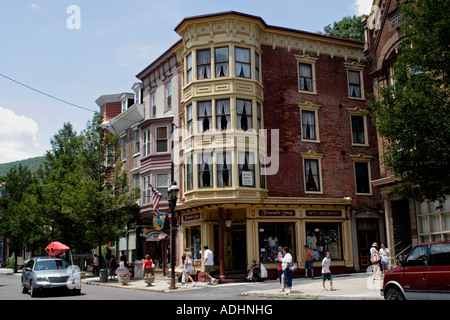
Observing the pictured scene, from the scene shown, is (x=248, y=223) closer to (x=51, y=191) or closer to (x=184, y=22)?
(x=184, y=22)

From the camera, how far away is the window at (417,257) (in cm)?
1257

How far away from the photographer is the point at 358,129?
31.6m

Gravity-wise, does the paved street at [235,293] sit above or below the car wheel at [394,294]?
below

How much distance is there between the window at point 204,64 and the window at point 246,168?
17.2 ft

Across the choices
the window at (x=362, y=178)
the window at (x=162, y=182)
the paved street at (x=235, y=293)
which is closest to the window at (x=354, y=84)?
the window at (x=362, y=178)

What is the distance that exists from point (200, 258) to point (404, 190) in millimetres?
14601

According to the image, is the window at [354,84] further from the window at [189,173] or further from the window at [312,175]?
the window at [189,173]

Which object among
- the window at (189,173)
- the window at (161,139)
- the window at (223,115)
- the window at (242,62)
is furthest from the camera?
the window at (161,139)

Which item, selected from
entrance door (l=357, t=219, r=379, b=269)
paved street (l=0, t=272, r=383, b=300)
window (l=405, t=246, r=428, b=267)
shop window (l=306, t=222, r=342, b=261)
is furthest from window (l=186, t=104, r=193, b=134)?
window (l=405, t=246, r=428, b=267)

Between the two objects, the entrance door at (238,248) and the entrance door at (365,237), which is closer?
the entrance door at (238,248)

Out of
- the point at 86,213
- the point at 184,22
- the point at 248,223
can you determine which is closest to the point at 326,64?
the point at 184,22

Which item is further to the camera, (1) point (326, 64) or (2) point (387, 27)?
(1) point (326, 64)

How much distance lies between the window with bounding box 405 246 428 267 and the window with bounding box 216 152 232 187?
14.3 metres

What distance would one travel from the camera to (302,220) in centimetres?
2831
